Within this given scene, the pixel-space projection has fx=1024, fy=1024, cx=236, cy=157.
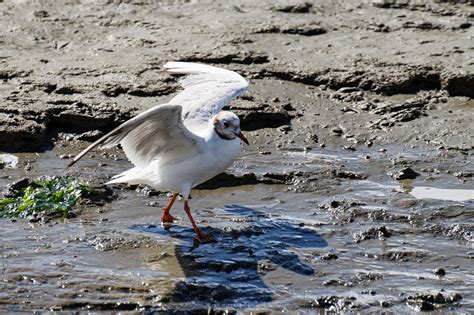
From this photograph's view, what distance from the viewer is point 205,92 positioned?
8852 millimetres

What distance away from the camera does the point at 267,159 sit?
29.8 feet

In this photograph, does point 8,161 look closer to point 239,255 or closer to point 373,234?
point 239,255

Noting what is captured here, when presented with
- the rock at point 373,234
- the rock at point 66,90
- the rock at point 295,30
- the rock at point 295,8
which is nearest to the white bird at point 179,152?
the rock at point 373,234

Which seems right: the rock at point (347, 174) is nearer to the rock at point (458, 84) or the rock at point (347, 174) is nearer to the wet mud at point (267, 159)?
the wet mud at point (267, 159)

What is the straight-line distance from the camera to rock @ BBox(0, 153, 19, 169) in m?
8.91

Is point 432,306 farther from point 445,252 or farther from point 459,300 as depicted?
point 445,252

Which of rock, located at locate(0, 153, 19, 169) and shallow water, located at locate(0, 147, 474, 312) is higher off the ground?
shallow water, located at locate(0, 147, 474, 312)

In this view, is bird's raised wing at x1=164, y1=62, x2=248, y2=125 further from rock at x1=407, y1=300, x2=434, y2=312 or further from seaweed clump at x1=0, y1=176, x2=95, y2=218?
rock at x1=407, y1=300, x2=434, y2=312

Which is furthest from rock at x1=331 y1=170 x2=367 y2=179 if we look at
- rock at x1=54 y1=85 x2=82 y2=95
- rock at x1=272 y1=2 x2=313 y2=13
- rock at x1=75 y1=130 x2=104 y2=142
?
rock at x1=272 y1=2 x2=313 y2=13

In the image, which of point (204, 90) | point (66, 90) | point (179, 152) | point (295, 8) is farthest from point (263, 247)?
point (295, 8)

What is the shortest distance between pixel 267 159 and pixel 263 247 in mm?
1932

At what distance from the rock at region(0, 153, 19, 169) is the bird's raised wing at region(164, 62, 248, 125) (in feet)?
4.88

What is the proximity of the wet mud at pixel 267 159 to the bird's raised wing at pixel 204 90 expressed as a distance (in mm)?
595

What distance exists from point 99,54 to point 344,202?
4.11m
